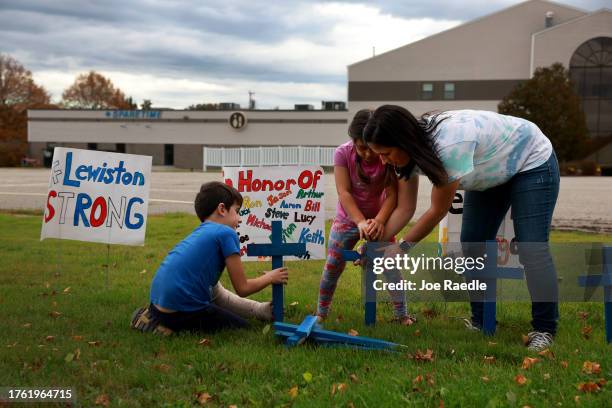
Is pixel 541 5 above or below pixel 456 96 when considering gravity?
above

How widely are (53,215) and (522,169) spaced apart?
4245 millimetres

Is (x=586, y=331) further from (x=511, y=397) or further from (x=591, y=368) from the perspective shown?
(x=511, y=397)

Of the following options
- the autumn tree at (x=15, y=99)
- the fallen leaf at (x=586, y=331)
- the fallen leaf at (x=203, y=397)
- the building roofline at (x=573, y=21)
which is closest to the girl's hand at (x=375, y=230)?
the fallen leaf at (x=203, y=397)

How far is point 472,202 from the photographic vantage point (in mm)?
4301

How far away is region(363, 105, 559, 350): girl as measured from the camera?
3443 millimetres

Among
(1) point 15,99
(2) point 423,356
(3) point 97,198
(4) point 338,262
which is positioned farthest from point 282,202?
(1) point 15,99

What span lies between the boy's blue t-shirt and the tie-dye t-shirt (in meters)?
1.63

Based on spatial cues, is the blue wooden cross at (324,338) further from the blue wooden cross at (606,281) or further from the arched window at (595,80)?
the arched window at (595,80)

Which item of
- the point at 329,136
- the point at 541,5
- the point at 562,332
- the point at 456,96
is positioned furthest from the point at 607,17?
the point at 562,332

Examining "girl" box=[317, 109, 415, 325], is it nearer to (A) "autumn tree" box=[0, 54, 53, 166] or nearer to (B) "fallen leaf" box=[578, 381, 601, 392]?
(B) "fallen leaf" box=[578, 381, 601, 392]

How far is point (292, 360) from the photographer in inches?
148

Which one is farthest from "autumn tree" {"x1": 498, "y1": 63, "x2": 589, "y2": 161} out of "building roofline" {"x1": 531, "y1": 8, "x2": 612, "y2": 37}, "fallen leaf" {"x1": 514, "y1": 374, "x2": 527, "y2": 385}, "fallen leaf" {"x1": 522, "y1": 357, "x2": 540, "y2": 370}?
"fallen leaf" {"x1": 514, "y1": 374, "x2": 527, "y2": 385}

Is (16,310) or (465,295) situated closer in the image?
(465,295)

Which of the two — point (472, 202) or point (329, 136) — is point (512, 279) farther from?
point (329, 136)
